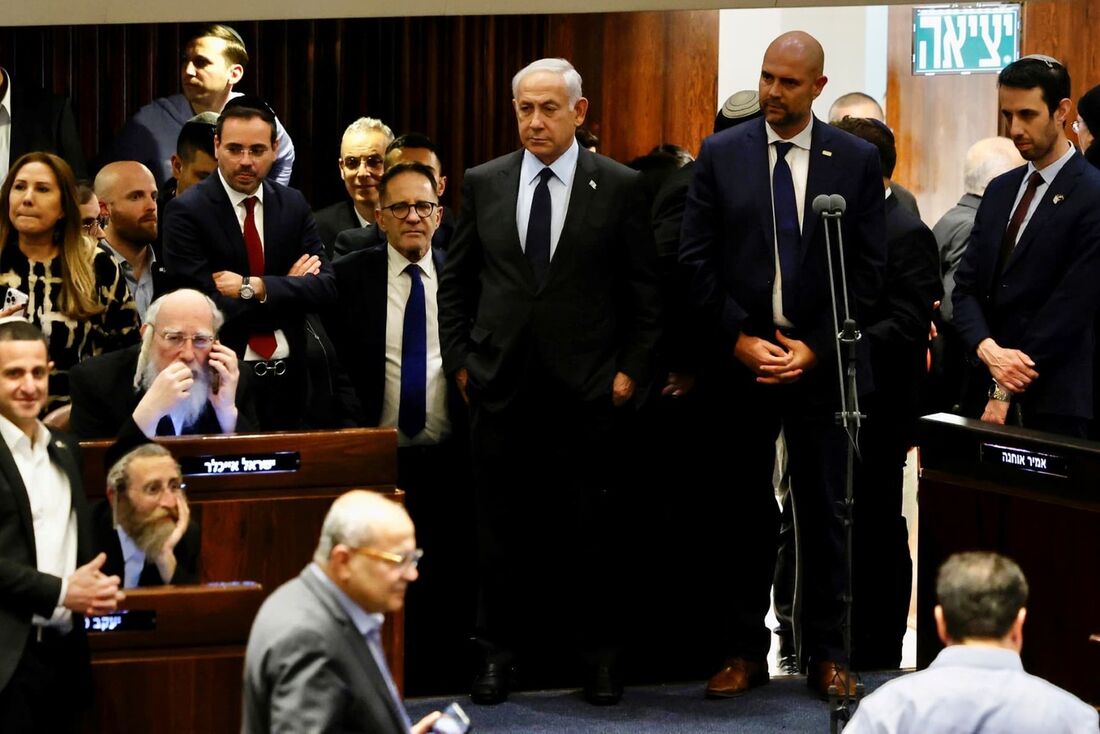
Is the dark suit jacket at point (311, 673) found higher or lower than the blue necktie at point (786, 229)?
lower

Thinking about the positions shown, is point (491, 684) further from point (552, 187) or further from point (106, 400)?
point (552, 187)

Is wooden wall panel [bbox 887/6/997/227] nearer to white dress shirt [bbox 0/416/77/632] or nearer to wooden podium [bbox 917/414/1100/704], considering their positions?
wooden podium [bbox 917/414/1100/704]

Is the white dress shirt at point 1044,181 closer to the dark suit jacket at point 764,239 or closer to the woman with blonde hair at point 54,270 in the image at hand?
the dark suit jacket at point 764,239

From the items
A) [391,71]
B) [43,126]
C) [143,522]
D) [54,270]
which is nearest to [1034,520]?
[143,522]

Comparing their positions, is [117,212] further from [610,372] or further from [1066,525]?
[1066,525]

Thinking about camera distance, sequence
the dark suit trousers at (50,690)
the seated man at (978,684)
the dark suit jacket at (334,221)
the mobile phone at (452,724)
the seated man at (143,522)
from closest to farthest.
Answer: the seated man at (978,684), the mobile phone at (452,724), the dark suit trousers at (50,690), the seated man at (143,522), the dark suit jacket at (334,221)

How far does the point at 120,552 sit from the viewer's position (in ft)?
13.1

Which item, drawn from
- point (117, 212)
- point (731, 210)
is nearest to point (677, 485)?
point (731, 210)

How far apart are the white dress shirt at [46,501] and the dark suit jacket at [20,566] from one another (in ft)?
0.05

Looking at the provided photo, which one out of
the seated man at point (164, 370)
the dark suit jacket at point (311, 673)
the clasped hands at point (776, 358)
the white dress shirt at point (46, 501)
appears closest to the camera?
the dark suit jacket at point (311, 673)

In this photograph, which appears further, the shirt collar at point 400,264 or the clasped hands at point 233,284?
the shirt collar at point 400,264

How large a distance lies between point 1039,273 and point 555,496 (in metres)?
1.46

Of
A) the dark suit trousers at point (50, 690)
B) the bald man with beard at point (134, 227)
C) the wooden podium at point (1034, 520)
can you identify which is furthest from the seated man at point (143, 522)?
the wooden podium at point (1034, 520)

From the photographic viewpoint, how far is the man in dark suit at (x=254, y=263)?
4.91 meters
